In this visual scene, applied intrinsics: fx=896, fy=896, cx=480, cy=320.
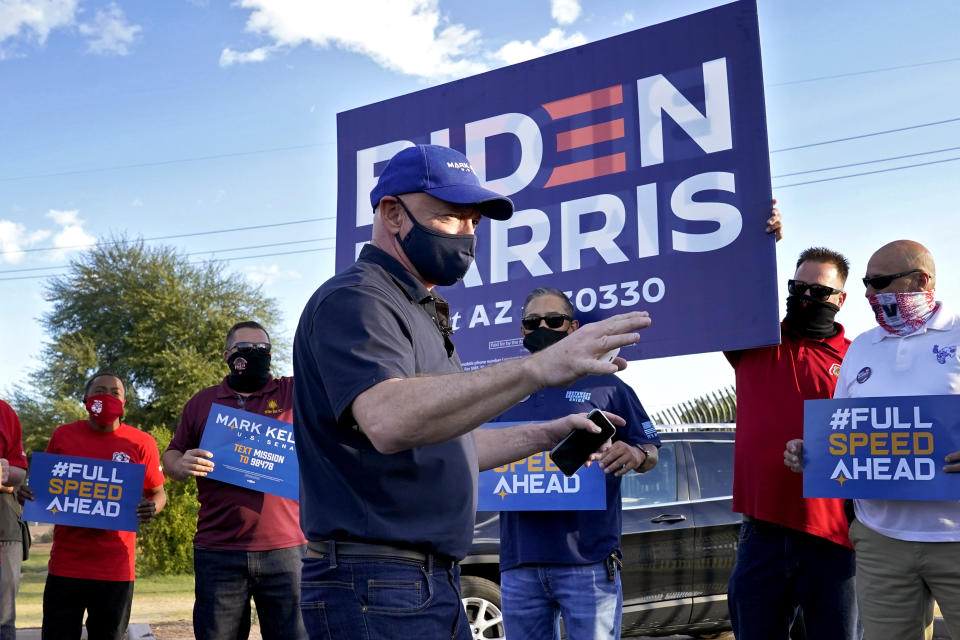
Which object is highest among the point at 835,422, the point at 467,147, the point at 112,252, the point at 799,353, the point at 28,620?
the point at 112,252

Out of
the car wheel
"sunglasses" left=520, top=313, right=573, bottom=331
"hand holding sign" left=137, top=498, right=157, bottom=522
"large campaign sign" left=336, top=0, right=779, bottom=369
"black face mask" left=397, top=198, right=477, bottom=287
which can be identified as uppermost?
"large campaign sign" left=336, top=0, right=779, bottom=369

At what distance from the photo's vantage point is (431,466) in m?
2.40

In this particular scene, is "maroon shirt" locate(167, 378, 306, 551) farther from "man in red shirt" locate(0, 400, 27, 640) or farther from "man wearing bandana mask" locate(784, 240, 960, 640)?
"man wearing bandana mask" locate(784, 240, 960, 640)

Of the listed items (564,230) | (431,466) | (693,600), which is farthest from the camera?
(693,600)

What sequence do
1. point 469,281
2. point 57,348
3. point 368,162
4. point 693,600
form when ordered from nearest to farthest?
1. point 469,281
2. point 368,162
3. point 693,600
4. point 57,348

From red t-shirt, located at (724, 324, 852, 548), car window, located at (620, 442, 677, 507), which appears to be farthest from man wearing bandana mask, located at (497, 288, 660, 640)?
car window, located at (620, 442, 677, 507)

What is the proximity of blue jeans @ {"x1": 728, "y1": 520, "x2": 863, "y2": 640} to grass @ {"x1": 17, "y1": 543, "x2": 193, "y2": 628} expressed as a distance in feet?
24.5

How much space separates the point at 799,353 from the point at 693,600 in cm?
324

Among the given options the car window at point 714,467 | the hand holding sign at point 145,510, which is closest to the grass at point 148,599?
the hand holding sign at point 145,510

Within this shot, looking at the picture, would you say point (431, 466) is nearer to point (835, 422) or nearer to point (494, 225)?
point (835, 422)

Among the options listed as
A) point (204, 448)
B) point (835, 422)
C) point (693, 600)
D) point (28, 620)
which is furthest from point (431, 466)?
point (28, 620)

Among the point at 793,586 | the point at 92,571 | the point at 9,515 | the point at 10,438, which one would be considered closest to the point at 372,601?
the point at 793,586

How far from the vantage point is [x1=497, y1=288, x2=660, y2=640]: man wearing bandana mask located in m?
4.11

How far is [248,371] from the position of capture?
553 centimetres
